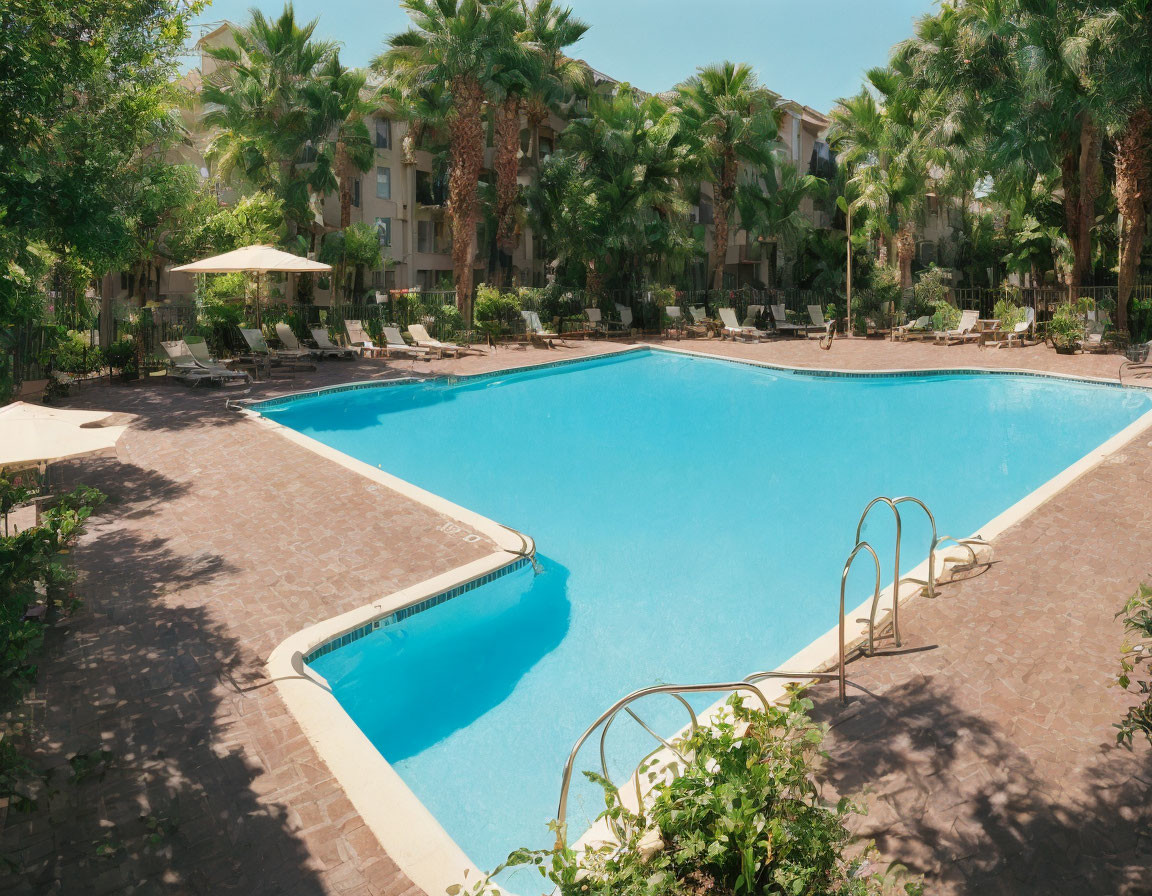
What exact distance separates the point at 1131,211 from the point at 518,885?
2383 centimetres

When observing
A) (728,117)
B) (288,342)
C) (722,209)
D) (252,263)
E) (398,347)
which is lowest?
(398,347)

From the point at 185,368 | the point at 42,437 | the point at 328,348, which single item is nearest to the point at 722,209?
the point at 328,348

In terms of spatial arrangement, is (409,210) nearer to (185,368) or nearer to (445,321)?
(445,321)

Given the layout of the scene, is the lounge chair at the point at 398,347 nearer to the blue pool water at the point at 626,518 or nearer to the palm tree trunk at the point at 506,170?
the blue pool water at the point at 626,518

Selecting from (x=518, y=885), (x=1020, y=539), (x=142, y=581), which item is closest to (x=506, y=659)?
(x=518, y=885)

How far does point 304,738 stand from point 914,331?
1021 inches

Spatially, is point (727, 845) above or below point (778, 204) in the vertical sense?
below

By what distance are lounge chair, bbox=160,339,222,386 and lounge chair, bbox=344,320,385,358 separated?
515cm

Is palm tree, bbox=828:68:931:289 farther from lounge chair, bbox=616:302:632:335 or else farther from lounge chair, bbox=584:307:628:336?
lounge chair, bbox=584:307:628:336

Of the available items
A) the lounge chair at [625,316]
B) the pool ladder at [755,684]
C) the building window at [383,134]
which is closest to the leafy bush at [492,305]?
the lounge chair at [625,316]

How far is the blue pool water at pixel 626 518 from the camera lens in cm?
616

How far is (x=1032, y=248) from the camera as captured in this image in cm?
3056

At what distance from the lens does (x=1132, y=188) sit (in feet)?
69.6

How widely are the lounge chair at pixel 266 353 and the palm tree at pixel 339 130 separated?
9.39 metres
